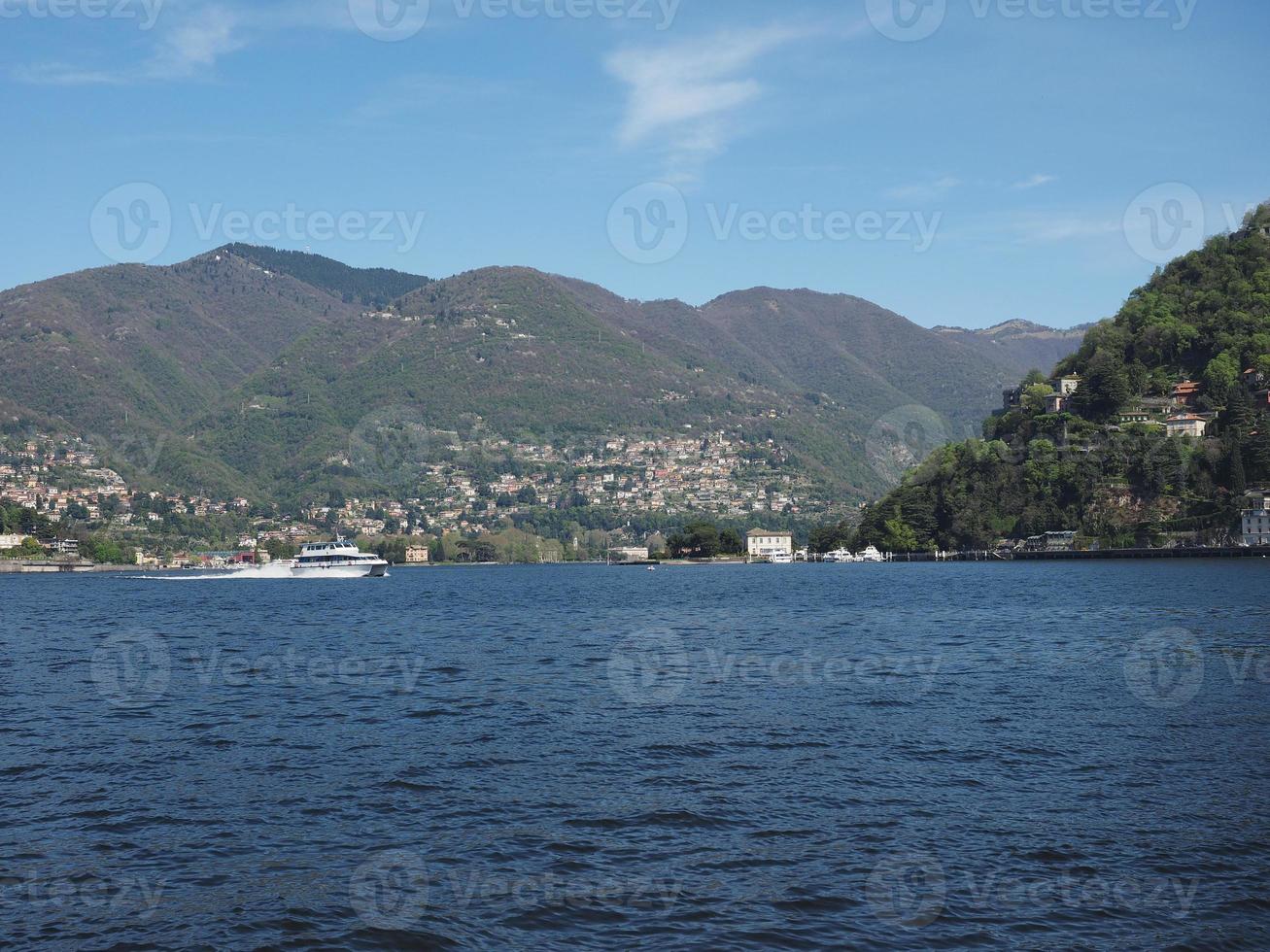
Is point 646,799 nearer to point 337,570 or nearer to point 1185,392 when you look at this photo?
point 337,570

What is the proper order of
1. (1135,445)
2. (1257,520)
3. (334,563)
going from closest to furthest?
(1257,520) → (334,563) → (1135,445)

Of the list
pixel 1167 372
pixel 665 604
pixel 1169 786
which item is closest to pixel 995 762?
pixel 1169 786

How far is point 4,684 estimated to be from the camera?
35375 millimetres

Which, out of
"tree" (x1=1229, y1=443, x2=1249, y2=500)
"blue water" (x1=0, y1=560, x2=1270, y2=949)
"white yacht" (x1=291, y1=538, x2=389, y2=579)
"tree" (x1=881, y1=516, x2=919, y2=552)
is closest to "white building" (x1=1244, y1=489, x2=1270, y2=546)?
"tree" (x1=1229, y1=443, x2=1249, y2=500)

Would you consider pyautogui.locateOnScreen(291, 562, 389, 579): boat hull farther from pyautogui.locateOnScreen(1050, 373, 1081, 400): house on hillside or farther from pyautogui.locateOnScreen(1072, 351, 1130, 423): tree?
pyautogui.locateOnScreen(1050, 373, 1081, 400): house on hillside

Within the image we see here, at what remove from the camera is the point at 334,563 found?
486ft

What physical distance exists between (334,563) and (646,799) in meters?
134

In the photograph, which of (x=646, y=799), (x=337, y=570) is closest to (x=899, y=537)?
(x=337, y=570)

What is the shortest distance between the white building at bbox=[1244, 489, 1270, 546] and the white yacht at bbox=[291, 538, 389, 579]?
4341 inches

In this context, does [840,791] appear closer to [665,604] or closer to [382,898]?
[382,898]

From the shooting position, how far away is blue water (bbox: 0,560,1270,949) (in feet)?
46.7

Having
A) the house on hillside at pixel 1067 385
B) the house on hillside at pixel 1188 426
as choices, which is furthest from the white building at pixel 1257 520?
the house on hillside at pixel 1067 385

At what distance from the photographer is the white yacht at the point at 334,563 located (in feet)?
484

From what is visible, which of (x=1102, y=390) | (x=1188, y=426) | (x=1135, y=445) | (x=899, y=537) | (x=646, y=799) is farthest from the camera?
(x=899, y=537)
